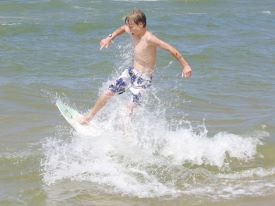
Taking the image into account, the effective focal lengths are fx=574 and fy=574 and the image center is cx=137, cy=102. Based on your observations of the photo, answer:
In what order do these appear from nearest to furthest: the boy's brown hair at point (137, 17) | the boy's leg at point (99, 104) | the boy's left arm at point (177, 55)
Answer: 1. the boy's left arm at point (177, 55)
2. the boy's brown hair at point (137, 17)
3. the boy's leg at point (99, 104)

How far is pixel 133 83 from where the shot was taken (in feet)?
22.4

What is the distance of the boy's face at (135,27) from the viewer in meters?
6.53

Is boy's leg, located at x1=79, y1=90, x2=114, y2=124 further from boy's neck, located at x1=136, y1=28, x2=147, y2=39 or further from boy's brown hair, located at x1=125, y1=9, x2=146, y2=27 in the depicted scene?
boy's brown hair, located at x1=125, y1=9, x2=146, y2=27

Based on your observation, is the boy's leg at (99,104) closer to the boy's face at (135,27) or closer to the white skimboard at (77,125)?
the white skimboard at (77,125)

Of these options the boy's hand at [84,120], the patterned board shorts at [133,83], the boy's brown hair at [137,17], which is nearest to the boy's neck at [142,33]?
the boy's brown hair at [137,17]

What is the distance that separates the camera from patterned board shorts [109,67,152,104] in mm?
6812

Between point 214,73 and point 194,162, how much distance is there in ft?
17.5

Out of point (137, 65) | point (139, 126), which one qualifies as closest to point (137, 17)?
point (137, 65)

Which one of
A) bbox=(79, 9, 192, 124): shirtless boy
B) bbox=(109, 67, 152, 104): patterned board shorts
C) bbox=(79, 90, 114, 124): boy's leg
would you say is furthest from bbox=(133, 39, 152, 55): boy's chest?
bbox=(79, 90, 114, 124): boy's leg

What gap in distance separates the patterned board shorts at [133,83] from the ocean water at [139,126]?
0.33 m

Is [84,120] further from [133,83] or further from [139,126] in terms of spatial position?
[133,83]

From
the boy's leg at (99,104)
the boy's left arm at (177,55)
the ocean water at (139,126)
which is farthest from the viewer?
the boy's leg at (99,104)

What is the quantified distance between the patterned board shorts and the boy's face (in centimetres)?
48

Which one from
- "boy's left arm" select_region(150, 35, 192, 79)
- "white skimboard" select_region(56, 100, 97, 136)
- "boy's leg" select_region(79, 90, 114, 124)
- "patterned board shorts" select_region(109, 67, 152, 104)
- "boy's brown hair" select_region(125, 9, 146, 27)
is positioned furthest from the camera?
"white skimboard" select_region(56, 100, 97, 136)
